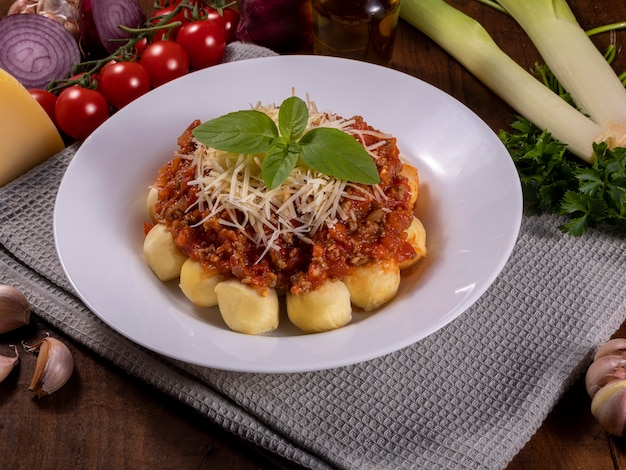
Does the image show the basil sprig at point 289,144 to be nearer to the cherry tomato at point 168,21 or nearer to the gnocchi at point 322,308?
the gnocchi at point 322,308

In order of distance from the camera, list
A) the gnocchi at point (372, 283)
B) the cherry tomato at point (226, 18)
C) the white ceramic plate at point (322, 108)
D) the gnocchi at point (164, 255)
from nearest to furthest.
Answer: the white ceramic plate at point (322, 108) → the gnocchi at point (372, 283) → the gnocchi at point (164, 255) → the cherry tomato at point (226, 18)

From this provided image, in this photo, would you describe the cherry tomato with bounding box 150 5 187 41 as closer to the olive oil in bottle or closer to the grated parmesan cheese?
the olive oil in bottle

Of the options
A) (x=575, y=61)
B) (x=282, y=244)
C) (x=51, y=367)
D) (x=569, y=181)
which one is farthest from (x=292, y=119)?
(x=575, y=61)

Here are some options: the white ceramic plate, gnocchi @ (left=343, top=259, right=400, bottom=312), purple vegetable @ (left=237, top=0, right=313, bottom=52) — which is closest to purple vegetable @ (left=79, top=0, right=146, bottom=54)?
purple vegetable @ (left=237, top=0, right=313, bottom=52)

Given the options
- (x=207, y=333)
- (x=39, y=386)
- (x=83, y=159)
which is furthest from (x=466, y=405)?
(x=83, y=159)

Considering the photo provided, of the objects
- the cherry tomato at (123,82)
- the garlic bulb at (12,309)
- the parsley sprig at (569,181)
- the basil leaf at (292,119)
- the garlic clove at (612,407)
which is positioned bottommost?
the garlic clove at (612,407)

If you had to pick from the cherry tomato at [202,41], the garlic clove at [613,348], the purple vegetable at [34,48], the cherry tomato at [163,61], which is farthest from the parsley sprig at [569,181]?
the purple vegetable at [34,48]

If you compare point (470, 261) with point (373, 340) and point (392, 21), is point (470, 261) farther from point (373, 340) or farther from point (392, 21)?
point (392, 21)
